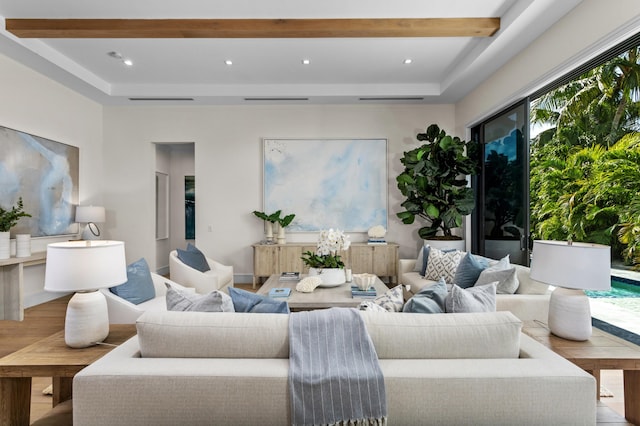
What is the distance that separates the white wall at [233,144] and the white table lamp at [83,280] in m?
4.17

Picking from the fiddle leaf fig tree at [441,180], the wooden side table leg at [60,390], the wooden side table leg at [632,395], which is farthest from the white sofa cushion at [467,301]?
the fiddle leaf fig tree at [441,180]

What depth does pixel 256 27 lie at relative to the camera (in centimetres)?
358

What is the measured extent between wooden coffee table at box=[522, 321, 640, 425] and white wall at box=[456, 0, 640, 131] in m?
2.21

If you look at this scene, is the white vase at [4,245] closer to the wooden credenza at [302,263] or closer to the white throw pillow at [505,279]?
the wooden credenza at [302,263]

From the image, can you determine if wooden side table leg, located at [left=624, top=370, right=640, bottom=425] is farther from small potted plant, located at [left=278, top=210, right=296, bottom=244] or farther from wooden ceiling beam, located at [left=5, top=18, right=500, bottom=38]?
small potted plant, located at [left=278, top=210, right=296, bottom=244]

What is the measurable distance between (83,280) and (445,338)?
173cm

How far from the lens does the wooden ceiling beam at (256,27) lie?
3.57 metres

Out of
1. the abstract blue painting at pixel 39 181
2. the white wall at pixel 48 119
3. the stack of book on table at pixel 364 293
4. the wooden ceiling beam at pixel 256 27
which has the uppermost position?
the wooden ceiling beam at pixel 256 27

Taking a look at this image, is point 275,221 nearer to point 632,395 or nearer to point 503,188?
point 503,188

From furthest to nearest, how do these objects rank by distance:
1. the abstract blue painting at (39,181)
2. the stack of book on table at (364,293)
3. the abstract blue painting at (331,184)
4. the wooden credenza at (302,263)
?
the abstract blue painting at (331,184) → the wooden credenza at (302,263) → the abstract blue painting at (39,181) → the stack of book on table at (364,293)

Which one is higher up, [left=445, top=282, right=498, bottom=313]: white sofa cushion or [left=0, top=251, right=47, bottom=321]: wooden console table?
[left=445, top=282, right=498, bottom=313]: white sofa cushion

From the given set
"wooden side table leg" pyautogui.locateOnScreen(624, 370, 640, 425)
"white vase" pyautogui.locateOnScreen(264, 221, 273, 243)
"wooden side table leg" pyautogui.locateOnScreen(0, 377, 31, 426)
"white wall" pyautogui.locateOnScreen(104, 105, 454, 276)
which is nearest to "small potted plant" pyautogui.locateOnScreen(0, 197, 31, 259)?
"white wall" pyautogui.locateOnScreen(104, 105, 454, 276)

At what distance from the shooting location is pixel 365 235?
19.6 ft

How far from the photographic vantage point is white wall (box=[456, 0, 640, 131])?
2.62 m
